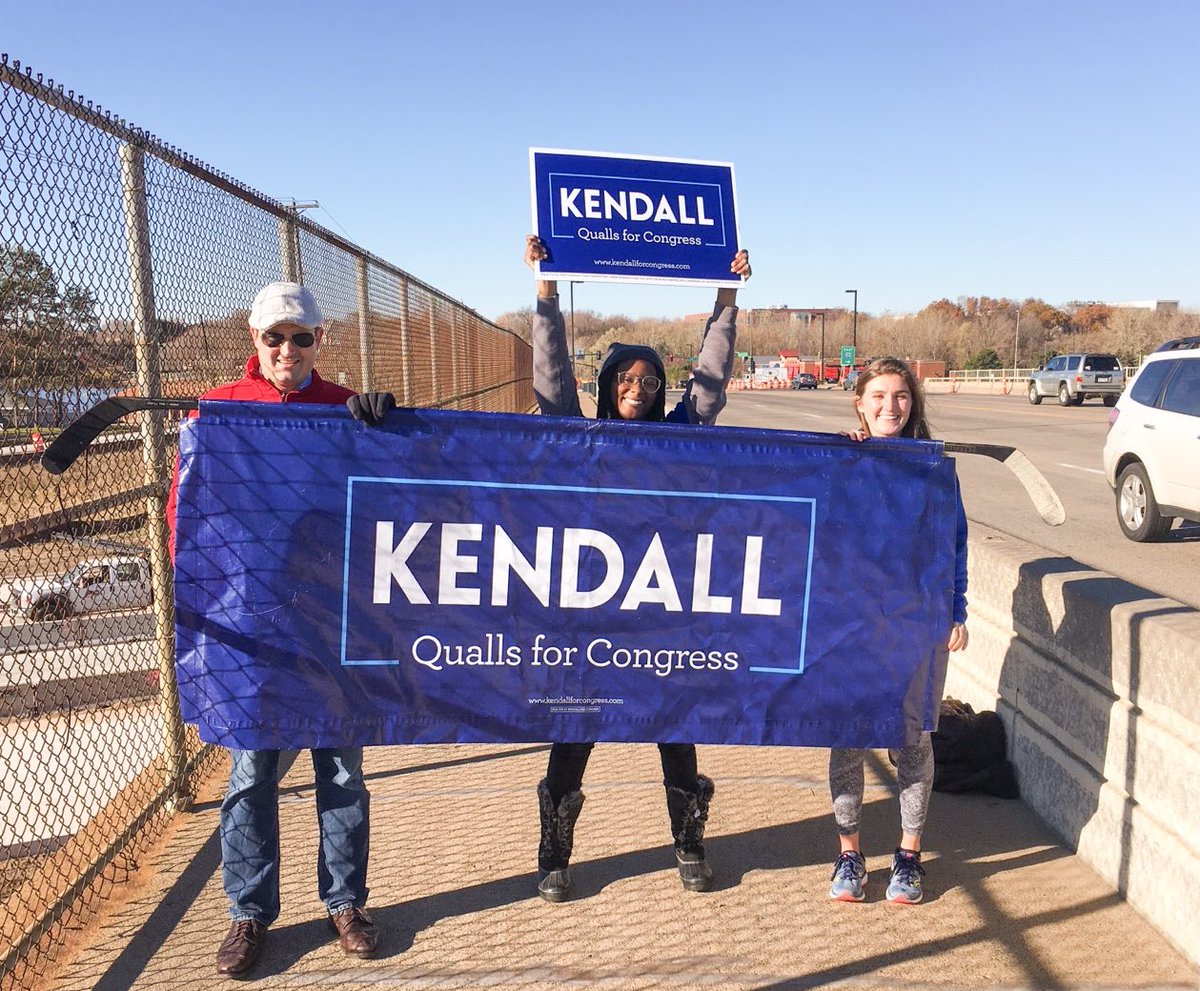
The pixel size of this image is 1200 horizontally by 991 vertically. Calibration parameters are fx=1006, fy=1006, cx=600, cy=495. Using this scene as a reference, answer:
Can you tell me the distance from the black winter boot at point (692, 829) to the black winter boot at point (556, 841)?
0.33 m

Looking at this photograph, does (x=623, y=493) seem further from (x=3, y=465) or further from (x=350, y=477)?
(x=3, y=465)

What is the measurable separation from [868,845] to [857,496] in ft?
4.89

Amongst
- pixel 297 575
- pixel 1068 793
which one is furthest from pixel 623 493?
pixel 1068 793

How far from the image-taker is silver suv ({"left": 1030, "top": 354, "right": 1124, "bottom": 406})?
32.8 metres

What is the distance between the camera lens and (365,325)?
260 inches

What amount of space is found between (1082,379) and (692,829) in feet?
111

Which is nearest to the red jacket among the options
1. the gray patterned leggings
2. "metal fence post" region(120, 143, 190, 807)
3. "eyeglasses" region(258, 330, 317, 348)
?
"eyeglasses" region(258, 330, 317, 348)

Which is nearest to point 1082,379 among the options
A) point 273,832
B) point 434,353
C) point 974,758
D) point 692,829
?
point 434,353

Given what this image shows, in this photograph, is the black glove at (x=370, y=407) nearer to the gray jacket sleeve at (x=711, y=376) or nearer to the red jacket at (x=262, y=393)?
the red jacket at (x=262, y=393)

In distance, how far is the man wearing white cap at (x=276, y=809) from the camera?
2889mm

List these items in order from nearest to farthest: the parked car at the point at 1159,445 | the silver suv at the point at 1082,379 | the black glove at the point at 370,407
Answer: the black glove at the point at 370,407 < the parked car at the point at 1159,445 < the silver suv at the point at 1082,379

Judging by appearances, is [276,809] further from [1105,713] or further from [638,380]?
[1105,713]

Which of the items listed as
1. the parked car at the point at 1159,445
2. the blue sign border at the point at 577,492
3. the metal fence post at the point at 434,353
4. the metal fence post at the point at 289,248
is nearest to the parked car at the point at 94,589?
the metal fence post at the point at 289,248

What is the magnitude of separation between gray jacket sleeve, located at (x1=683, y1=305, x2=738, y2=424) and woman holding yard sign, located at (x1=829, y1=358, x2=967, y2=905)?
17.6 inches
